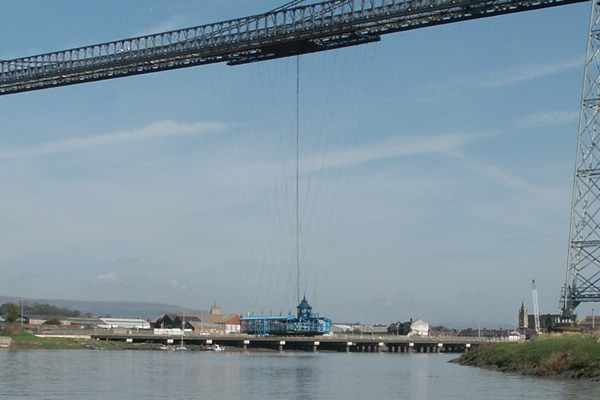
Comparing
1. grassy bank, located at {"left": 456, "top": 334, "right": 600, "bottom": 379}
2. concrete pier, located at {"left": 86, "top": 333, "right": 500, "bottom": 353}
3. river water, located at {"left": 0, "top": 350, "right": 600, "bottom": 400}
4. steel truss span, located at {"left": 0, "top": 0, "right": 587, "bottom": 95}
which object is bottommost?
concrete pier, located at {"left": 86, "top": 333, "right": 500, "bottom": 353}

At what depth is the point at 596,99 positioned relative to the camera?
5647 cm

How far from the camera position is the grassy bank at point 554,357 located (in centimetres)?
4298

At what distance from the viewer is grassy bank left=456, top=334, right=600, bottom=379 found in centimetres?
4298

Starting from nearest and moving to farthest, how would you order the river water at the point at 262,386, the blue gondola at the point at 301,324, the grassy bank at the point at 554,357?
the river water at the point at 262,386, the grassy bank at the point at 554,357, the blue gondola at the point at 301,324

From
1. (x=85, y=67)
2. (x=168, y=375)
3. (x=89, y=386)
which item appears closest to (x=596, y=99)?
(x=168, y=375)

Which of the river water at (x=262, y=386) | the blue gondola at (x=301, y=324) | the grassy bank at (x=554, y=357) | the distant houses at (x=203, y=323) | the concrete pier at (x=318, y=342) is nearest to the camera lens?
the river water at (x=262, y=386)

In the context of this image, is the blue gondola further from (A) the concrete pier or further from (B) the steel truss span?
(B) the steel truss span

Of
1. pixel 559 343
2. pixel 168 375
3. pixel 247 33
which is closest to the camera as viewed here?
pixel 559 343

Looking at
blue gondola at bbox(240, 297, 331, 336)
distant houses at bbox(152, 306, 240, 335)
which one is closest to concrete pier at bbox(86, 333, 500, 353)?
blue gondola at bbox(240, 297, 331, 336)

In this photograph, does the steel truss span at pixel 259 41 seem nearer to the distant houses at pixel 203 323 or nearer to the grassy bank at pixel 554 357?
the grassy bank at pixel 554 357

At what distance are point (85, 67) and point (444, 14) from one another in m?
38.4

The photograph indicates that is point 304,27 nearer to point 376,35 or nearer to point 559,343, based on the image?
point 376,35

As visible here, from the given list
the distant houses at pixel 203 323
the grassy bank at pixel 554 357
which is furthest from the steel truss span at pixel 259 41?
the distant houses at pixel 203 323

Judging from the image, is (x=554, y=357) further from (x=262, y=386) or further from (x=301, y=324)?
(x=301, y=324)
